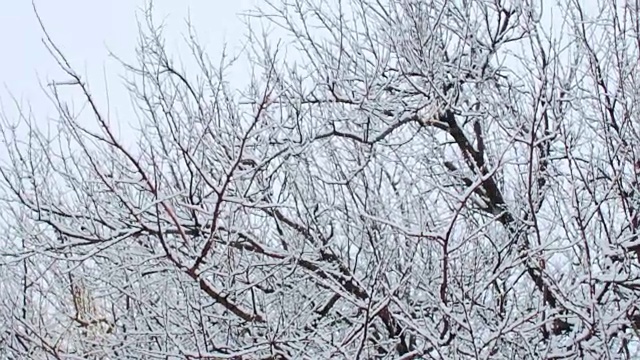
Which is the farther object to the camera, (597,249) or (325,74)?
(325,74)

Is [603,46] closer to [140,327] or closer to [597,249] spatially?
[597,249]

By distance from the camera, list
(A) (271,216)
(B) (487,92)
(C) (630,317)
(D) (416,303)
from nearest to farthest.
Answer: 1. (C) (630,317)
2. (D) (416,303)
3. (A) (271,216)
4. (B) (487,92)

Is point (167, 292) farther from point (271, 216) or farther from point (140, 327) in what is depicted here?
point (271, 216)

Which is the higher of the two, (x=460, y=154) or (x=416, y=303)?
(x=460, y=154)

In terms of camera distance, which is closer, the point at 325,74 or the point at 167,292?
the point at 167,292

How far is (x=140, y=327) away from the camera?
14.1 feet

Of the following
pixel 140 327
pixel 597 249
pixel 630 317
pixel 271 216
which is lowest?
pixel 630 317

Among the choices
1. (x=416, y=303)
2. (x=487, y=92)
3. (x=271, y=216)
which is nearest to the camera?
(x=416, y=303)

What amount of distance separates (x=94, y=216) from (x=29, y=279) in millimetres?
1304

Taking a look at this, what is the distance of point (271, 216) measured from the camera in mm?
4297

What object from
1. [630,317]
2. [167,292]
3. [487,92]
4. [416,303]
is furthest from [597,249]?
[167,292]

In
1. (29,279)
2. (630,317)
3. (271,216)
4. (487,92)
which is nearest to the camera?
(630,317)

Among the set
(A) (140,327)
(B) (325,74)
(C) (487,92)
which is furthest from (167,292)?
(C) (487,92)

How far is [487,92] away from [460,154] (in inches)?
16.5
